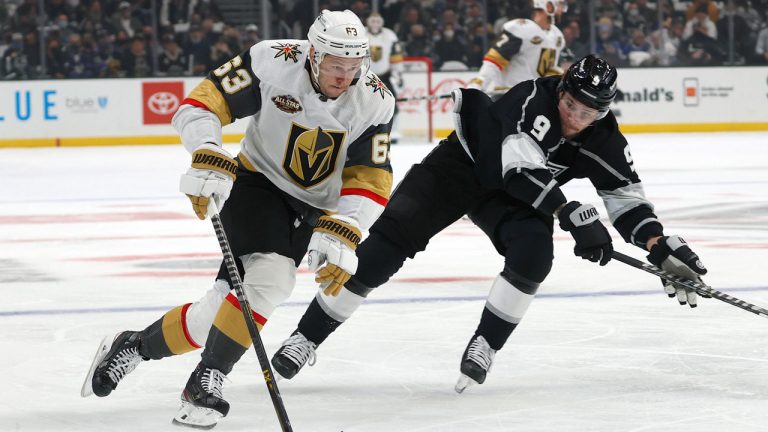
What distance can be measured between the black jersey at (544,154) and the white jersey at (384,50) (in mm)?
8784

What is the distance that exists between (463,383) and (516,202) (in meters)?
0.50

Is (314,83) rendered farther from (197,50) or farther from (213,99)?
(197,50)

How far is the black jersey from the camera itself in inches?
118

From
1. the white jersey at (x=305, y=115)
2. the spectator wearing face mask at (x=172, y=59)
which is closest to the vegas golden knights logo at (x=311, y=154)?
the white jersey at (x=305, y=115)

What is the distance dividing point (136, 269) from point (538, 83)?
2281 millimetres

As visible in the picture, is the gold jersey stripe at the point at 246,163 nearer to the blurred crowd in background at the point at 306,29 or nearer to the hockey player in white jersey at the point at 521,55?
the hockey player in white jersey at the point at 521,55

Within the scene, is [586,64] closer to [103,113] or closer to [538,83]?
[538,83]

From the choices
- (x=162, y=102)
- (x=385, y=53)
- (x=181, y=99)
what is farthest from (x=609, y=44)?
(x=162, y=102)

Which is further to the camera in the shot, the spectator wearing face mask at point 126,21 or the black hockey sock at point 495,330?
the spectator wearing face mask at point 126,21

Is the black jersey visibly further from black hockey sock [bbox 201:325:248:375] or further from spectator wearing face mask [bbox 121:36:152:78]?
spectator wearing face mask [bbox 121:36:152:78]

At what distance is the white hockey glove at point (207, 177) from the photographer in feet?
8.70

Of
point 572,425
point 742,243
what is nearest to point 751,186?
point 742,243

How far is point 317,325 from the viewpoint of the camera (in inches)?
125

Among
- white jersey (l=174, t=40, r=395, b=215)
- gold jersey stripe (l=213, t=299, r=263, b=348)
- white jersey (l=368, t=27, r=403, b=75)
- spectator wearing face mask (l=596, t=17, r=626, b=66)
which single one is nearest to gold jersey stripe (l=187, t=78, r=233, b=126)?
white jersey (l=174, t=40, r=395, b=215)
